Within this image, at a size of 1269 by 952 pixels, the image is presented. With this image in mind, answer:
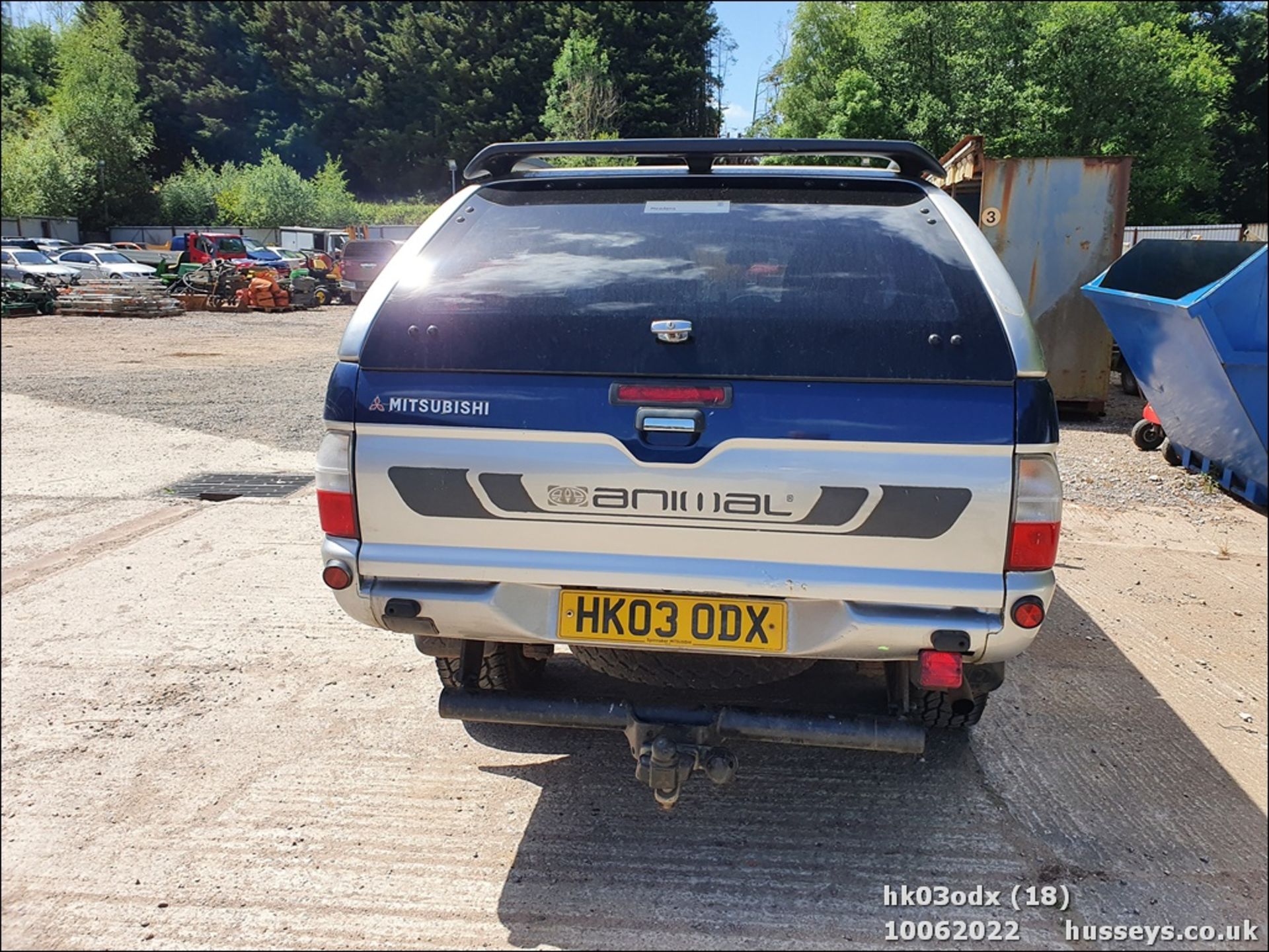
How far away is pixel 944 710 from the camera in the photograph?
10.5ft

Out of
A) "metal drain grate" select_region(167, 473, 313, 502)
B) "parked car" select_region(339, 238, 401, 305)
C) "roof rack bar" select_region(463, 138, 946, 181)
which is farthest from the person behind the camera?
"parked car" select_region(339, 238, 401, 305)

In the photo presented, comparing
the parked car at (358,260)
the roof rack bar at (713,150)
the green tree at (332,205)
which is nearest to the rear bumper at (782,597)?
the roof rack bar at (713,150)

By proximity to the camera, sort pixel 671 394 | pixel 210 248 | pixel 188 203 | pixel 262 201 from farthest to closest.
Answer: pixel 188 203 < pixel 262 201 < pixel 210 248 < pixel 671 394

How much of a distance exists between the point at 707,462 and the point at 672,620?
0.45 metres

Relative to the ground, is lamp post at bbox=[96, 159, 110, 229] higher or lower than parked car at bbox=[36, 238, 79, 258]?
higher

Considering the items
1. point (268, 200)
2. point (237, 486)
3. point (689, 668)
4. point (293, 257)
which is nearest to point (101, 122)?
point (268, 200)

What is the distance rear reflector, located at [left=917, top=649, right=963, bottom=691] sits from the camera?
2479mm

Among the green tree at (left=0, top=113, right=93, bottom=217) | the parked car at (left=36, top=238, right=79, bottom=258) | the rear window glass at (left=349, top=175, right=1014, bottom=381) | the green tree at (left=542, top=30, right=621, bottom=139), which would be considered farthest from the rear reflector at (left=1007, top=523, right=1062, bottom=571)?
the green tree at (left=0, top=113, right=93, bottom=217)

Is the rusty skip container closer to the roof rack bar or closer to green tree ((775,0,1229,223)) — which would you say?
the roof rack bar

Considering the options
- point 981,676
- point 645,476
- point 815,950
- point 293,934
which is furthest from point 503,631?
point 981,676

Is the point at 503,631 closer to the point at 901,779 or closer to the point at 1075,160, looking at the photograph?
the point at 901,779

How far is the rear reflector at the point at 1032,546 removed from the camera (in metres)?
2.38

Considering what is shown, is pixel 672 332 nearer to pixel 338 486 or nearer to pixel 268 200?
pixel 338 486

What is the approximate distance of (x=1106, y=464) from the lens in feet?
27.2
